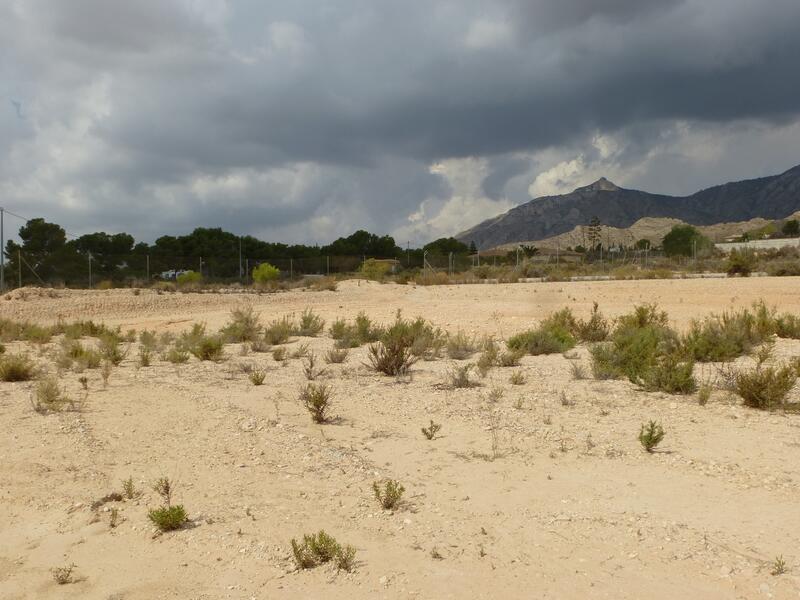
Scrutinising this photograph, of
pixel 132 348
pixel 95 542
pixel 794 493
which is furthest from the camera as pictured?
pixel 132 348

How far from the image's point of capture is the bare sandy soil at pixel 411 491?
4621 millimetres

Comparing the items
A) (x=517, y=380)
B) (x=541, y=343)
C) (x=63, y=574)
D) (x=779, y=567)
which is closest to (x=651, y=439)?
(x=779, y=567)

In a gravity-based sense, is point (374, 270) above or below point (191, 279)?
above

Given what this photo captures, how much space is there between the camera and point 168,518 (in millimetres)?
5402

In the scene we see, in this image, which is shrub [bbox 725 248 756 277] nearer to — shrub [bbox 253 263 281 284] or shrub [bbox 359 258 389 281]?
shrub [bbox 359 258 389 281]

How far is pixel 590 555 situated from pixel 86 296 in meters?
34.9

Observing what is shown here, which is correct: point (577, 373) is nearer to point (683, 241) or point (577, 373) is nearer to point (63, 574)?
point (63, 574)

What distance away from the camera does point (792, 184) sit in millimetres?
169875

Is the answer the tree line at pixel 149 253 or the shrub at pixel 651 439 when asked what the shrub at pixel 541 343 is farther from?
the tree line at pixel 149 253

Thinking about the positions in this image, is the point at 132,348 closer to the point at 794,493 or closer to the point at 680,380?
the point at 680,380

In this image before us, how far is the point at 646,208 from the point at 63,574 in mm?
195826

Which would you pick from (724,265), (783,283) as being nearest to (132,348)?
(783,283)

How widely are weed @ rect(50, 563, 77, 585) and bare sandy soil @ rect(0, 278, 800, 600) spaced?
0.25 ft

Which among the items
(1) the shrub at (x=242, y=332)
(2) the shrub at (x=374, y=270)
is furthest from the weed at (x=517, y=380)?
(2) the shrub at (x=374, y=270)
